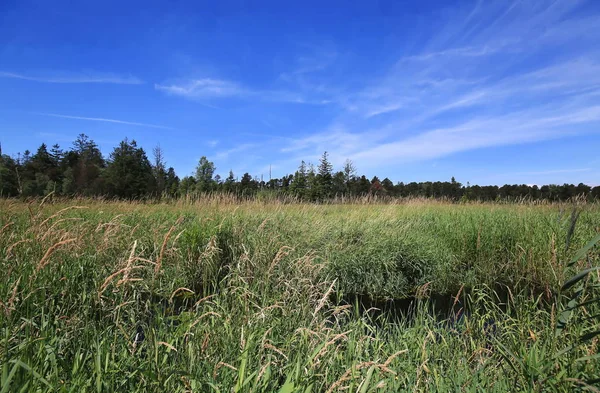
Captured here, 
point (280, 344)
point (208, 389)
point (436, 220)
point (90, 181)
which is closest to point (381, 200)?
point (436, 220)

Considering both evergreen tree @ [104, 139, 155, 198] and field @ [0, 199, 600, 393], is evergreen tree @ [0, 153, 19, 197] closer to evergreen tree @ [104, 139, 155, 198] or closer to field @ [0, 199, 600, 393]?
field @ [0, 199, 600, 393]

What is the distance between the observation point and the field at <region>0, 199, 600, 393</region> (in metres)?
1.29

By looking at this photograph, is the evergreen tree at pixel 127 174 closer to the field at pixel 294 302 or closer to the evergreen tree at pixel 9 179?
the evergreen tree at pixel 9 179

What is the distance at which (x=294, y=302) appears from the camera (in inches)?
98.7

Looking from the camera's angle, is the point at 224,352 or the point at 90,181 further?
the point at 90,181

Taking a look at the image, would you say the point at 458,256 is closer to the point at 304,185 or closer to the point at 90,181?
the point at 304,185

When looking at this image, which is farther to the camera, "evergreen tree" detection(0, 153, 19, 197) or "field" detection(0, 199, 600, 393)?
"evergreen tree" detection(0, 153, 19, 197)

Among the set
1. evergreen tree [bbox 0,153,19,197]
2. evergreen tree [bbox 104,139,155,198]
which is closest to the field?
evergreen tree [bbox 0,153,19,197]

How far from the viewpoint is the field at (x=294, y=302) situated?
129 centimetres

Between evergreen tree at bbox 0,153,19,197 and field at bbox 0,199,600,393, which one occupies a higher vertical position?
evergreen tree at bbox 0,153,19,197

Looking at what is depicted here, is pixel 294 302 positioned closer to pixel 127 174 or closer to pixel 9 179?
pixel 9 179

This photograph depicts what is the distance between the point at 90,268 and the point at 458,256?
611cm

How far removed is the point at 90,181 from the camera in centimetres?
3225

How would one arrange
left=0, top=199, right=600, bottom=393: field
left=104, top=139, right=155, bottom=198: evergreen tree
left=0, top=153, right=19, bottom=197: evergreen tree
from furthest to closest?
1. left=104, top=139, right=155, bottom=198: evergreen tree
2. left=0, top=153, right=19, bottom=197: evergreen tree
3. left=0, top=199, right=600, bottom=393: field
